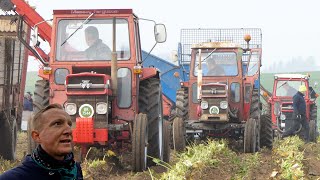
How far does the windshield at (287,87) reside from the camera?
2084cm

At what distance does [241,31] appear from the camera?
18438 mm

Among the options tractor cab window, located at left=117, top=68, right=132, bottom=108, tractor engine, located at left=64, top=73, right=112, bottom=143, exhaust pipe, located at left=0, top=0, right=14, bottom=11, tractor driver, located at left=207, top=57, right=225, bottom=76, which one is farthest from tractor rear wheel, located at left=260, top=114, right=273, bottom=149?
tractor engine, located at left=64, top=73, right=112, bottom=143

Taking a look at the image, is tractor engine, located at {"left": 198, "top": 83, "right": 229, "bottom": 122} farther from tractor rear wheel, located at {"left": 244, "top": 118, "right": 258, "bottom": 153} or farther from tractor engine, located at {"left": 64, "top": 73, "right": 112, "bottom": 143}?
tractor engine, located at {"left": 64, "top": 73, "right": 112, "bottom": 143}

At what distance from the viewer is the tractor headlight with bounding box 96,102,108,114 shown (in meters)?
8.62

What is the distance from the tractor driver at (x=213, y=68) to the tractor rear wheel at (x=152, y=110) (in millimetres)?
4632

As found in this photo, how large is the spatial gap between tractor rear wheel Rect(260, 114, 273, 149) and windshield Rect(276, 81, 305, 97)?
6364 millimetres

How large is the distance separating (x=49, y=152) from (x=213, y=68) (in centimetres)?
1155

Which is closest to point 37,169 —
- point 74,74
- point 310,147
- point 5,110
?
point 74,74

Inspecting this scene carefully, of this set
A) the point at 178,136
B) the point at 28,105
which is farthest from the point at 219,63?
the point at 28,105

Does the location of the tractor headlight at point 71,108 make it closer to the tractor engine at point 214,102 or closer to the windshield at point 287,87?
the tractor engine at point 214,102

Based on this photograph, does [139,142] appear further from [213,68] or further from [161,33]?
[213,68]

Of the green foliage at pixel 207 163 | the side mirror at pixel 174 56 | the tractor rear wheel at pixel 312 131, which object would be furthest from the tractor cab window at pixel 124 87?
the tractor rear wheel at pixel 312 131

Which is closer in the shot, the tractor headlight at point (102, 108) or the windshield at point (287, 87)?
the tractor headlight at point (102, 108)

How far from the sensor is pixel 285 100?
2062 cm
